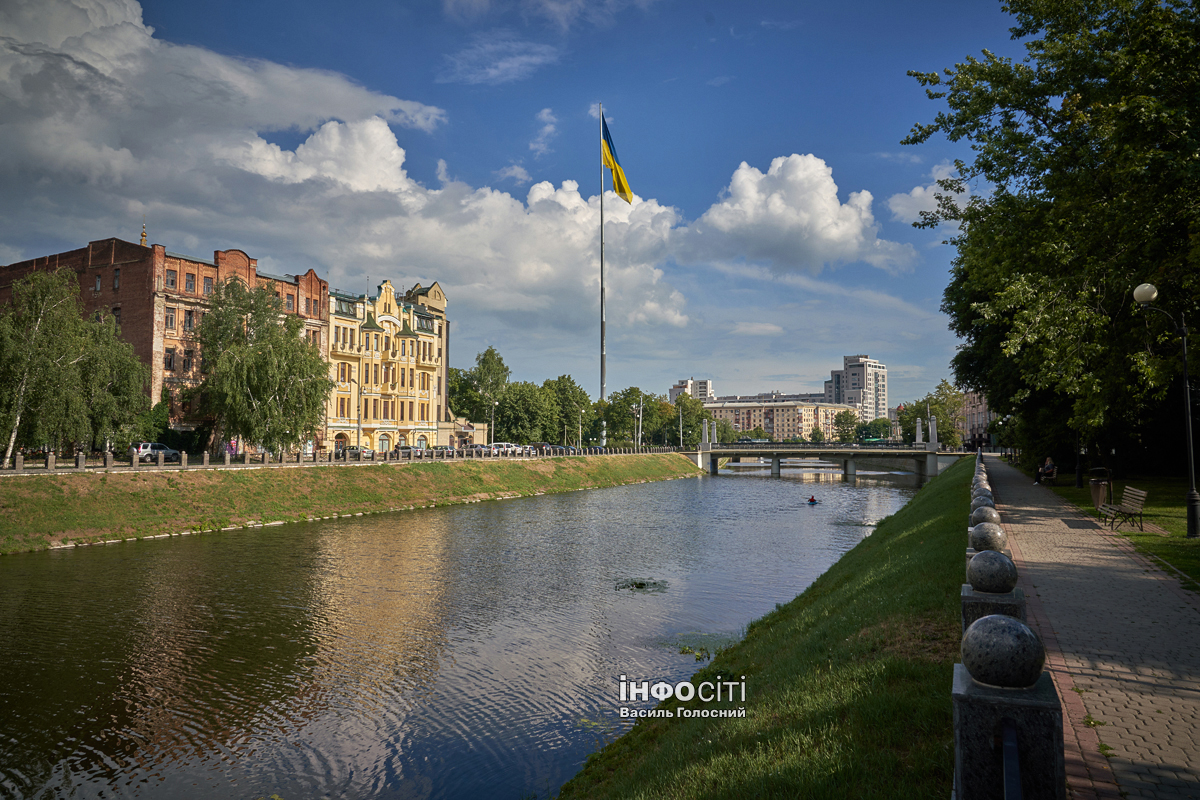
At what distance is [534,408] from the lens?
301ft

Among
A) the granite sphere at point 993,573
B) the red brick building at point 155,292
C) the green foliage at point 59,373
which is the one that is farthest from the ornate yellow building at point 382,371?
the granite sphere at point 993,573

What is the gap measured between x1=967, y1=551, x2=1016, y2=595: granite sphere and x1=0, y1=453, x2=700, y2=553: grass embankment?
32554 mm

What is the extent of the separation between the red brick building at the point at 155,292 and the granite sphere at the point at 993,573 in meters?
56.1

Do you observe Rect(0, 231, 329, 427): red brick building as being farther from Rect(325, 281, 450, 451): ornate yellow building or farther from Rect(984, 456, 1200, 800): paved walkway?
Rect(984, 456, 1200, 800): paved walkway

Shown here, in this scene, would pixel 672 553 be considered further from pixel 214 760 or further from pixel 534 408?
pixel 534 408

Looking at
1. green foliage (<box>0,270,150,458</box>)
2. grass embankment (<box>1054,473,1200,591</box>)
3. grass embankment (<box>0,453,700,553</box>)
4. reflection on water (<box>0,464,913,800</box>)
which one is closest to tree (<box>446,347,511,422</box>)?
grass embankment (<box>0,453,700,553</box>)

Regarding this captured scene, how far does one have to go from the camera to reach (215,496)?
116 ft

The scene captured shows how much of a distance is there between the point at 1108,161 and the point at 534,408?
261 ft

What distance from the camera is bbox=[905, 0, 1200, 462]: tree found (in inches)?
479

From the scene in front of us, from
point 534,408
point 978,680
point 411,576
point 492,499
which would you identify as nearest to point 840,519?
point 492,499

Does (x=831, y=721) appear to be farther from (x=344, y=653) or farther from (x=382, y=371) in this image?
(x=382, y=371)

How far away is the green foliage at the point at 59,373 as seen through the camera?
33.4 m

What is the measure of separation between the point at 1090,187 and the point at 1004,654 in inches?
632

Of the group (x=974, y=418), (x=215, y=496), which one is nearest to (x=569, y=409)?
(x=215, y=496)
